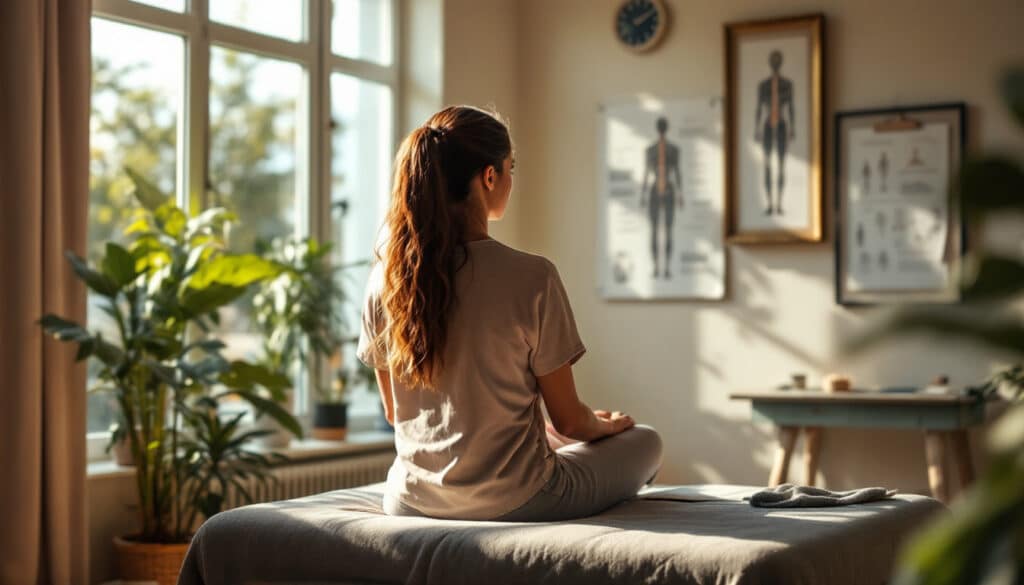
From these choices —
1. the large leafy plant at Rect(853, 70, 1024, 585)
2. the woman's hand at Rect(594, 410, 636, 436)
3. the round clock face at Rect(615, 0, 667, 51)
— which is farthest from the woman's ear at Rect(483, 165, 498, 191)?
the round clock face at Rect(615, 0, 667, 51)

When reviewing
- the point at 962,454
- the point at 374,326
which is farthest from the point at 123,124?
the point at 962,454

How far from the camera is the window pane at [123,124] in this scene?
405cm

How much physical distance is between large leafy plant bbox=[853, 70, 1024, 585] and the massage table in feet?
3.84

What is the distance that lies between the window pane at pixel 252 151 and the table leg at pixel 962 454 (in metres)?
2.55

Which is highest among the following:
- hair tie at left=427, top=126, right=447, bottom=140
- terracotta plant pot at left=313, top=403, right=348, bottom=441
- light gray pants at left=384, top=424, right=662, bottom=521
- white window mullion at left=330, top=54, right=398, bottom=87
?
white window mullion at left=330, top=54, right=398, bottom=87

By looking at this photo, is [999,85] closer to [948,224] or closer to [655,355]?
[948,224]

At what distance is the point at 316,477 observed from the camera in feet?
14.8

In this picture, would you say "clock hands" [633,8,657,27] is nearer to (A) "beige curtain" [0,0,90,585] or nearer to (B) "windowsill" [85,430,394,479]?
(B) "windowsill" [85,430,394,479]

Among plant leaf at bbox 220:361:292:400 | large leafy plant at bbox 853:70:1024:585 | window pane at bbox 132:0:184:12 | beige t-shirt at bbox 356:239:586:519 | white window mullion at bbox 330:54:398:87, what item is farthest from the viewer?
white window mullion at bbox 330:54:398:87

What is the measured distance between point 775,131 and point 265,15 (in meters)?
2.07

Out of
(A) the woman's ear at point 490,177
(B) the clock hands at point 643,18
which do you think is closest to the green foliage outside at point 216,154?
(B) the clock hands at point 643,18

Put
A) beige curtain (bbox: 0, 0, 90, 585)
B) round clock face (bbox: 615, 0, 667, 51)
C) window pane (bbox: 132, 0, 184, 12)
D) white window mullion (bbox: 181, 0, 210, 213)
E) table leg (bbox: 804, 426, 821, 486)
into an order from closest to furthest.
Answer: beige curtain (bbox: 0, 0, 90, 585), window pane (bbox: 132, 0, 184, 12), white window mullion (bbox: 181, 0, 210, 213), table leg (bbox: 804, 426, 821, 486), round clock face (bbox: 615, 0, 667, 51)

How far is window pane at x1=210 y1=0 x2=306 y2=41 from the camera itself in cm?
453

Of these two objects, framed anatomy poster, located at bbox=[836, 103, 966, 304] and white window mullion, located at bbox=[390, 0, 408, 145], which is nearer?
framed anatomy poster, located at bbox=[836, 103, 966, 304]
